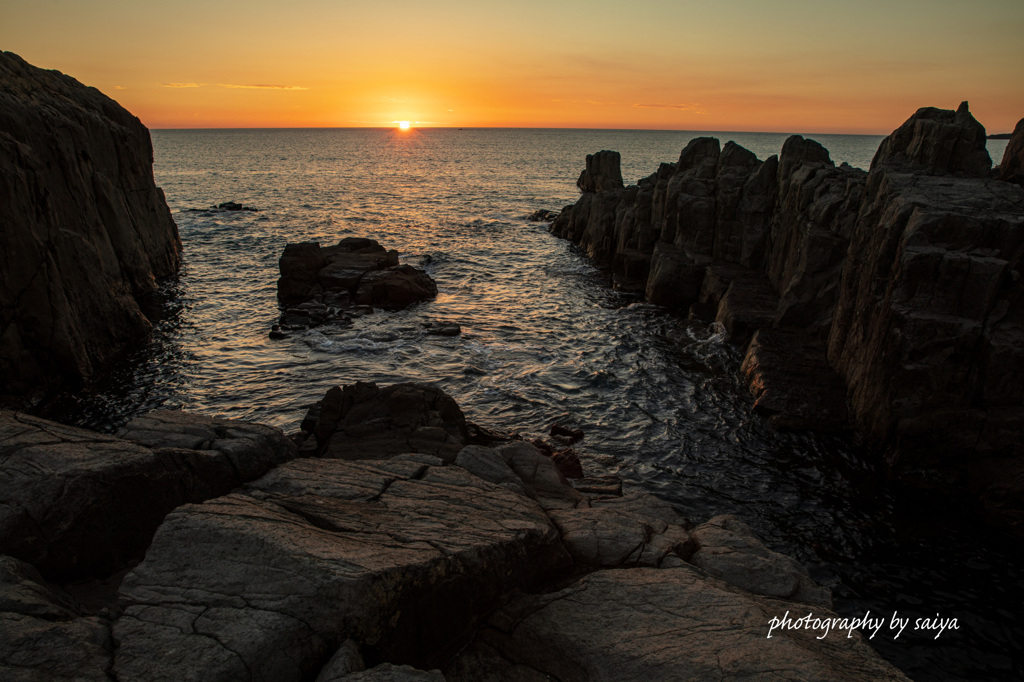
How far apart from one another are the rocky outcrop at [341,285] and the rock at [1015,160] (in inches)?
1116

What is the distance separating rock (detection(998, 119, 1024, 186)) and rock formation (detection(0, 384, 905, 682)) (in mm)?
18699

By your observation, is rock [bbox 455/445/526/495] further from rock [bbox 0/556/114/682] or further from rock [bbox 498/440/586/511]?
rock [bbox 0/556/114/682]

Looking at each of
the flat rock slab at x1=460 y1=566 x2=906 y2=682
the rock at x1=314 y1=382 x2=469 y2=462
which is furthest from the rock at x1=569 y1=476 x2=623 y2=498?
the flat rock slab at x1=460 y1=566 x2=906 y2=682

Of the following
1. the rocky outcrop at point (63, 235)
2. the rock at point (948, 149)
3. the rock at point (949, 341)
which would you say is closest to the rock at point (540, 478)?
the rock at point (949, 341)


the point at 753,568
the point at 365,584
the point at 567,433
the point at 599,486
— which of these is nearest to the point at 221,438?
the point at 365,584

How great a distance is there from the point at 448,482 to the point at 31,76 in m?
35.0

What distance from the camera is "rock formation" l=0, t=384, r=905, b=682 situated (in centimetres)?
612

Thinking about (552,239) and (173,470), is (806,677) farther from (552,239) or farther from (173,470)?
(552,239)

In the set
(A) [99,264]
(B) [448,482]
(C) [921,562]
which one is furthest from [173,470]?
(A) [99,264]

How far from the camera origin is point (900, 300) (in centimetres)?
1686

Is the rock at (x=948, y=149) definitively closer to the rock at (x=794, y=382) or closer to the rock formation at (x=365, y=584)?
the rock at (x=794, y=382)

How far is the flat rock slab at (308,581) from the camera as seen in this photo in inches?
238

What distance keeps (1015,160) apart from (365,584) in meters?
26.4

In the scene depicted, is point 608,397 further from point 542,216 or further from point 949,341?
point 542,216
